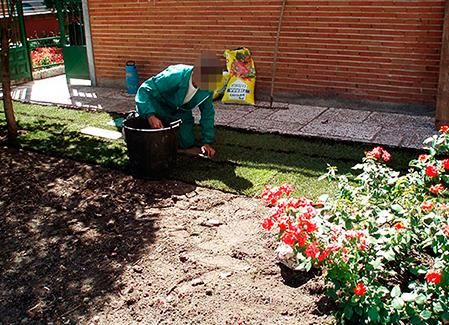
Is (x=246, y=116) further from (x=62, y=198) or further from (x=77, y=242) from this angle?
(x=77, y=242)

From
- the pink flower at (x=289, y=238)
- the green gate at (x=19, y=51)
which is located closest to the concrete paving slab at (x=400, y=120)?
the pink flower at (x=289, y=238)

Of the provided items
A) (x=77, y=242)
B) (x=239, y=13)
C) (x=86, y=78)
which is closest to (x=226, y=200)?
(x=77, y=242)

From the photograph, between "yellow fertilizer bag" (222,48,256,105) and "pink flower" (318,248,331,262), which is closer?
"pink flower" (318,248,331,262)

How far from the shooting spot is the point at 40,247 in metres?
4.03

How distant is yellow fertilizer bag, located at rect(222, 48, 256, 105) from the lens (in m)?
8.08

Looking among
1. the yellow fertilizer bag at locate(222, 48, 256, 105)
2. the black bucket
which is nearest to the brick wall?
the yellow fertilizer bag at locate(222, 48, 256, 105)

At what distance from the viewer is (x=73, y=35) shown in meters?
10.8

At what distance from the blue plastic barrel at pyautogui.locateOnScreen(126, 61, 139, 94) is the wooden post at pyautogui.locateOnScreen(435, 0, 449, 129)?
5186 millimetres

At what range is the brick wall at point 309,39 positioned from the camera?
22.6 ft

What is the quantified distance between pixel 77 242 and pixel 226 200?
139 cm

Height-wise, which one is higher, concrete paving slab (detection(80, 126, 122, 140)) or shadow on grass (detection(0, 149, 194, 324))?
shadow on grass (detection(0, 149, 194, 324))

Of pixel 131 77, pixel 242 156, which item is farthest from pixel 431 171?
pixel 131 77

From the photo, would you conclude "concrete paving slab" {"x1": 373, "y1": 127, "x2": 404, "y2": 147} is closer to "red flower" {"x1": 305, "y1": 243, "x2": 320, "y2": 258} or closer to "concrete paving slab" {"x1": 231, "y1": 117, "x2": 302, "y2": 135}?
"concrete paving slab" {"x1": 231, "y1": 117, "x2": 302, "y2": 135}

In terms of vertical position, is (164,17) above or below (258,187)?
above
